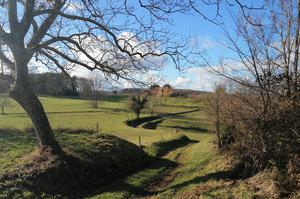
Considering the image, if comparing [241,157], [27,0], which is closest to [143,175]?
[241,157]

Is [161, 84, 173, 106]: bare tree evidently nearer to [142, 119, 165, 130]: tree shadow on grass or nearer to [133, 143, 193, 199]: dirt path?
[142, 119, 165, 130]: tree shadow on grass

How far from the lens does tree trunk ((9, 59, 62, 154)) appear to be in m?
17.4

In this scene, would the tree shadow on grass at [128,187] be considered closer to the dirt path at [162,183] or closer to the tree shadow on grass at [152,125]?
the dirt path at [162,183]

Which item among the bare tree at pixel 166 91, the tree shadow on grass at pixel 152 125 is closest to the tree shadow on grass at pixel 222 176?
the tree shadow on grass at pixel 152 125

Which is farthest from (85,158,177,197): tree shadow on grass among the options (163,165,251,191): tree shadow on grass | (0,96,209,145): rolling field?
(0,96,209,145): rolling field

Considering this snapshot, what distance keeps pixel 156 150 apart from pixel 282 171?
60.4 ft

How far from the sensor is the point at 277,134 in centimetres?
1325

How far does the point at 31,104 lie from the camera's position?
1773cm

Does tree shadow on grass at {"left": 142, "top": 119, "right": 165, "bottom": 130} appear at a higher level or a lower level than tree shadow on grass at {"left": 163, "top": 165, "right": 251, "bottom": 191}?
lower

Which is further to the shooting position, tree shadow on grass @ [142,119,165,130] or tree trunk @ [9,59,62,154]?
tree shadow on grass @ [142,119,165,130]

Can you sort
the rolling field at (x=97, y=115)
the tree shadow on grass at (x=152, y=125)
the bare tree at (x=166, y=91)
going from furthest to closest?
the bare tree at (x=166, y=91)
the tree shadow on grass at (x=152, y=125)
the rolling field at (x=97, y=115)

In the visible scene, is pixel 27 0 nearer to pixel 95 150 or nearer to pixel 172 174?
pixel 95 150

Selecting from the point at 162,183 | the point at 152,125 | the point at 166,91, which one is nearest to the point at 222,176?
the point at 162,183

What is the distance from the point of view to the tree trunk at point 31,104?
17.4 metres
